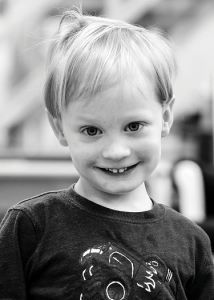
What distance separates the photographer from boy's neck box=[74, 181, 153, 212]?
1.47 metres

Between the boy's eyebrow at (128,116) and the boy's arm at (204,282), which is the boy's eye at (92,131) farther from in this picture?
the boy's arm at (204,282)

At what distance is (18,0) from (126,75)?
546 cm

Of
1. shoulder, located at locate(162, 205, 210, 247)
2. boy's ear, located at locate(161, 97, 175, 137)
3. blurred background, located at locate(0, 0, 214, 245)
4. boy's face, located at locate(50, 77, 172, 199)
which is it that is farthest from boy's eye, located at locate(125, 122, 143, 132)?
blurred background, located at locate(0, 0, 214, 245)

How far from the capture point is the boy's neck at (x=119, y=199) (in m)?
1.47

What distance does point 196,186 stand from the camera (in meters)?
4.51

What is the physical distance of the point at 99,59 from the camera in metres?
1.41

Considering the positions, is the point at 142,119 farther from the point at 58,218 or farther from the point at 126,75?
the point at 58,218

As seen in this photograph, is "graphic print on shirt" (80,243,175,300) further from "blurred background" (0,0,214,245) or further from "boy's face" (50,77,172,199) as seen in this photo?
"blurred background" (0,0,214,245)

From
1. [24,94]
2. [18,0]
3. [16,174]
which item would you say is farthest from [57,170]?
[18,0]

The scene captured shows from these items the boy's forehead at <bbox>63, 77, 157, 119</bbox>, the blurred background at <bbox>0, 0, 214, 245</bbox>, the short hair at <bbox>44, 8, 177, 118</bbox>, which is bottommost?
the blurred background at <bbox>0, 0, 214, 245</bbox>

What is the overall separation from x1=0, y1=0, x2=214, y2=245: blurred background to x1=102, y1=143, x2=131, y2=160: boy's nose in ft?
4.91

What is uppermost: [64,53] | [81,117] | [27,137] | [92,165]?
[64,53]

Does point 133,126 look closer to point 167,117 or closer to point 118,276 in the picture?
point 167,117

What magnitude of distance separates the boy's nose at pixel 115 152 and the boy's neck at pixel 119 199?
0.13 meters
